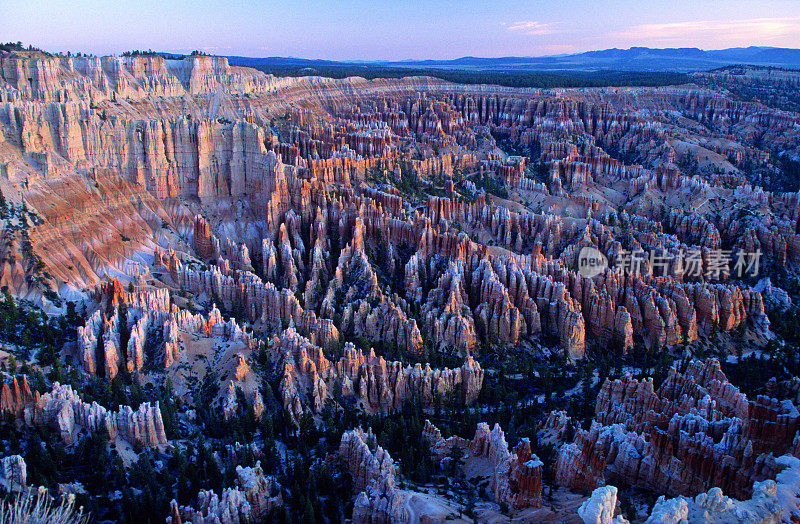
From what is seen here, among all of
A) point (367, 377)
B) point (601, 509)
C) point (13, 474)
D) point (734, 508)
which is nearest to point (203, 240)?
point (367, 377)

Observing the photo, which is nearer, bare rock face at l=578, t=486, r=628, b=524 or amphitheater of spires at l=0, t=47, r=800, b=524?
bare rock face at l=578, t=486, r=628, b=524

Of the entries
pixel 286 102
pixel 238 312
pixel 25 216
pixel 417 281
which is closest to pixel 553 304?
pixel 417 281

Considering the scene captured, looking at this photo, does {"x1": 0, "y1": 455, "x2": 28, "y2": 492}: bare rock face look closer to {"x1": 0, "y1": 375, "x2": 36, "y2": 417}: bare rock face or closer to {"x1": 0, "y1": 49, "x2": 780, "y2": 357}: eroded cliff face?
{"x1": 0, "y1": 375, "x2": 36, "y2": 417}: bare rock face

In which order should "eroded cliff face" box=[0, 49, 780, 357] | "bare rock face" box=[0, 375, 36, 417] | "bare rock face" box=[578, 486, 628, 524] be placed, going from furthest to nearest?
"eroded cliff face" box=[0, 49, 780, 357], "bare rock face" box=[0, 375, 36, 417], "bare rock face" box=[578, 486, 628, 524]

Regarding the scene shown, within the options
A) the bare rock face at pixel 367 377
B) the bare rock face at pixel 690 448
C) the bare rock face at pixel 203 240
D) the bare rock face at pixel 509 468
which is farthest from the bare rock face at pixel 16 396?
the bare rock face at pixel 203 240

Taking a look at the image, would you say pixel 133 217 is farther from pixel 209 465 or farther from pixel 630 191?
pixel 630 191

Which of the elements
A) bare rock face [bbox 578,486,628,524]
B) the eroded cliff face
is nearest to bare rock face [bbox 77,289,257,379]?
the eroded cliff face
